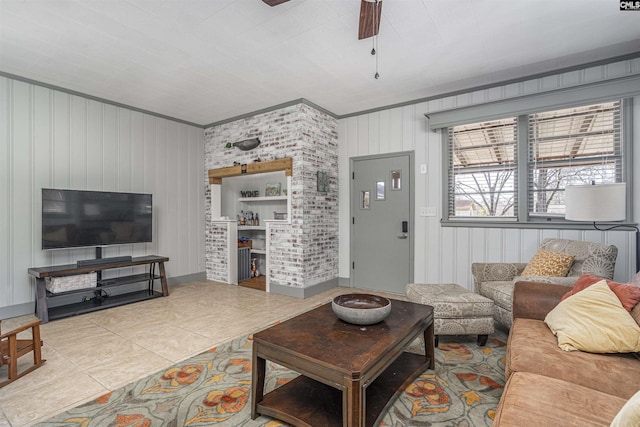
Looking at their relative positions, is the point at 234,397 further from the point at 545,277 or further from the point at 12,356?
the point at 545,277

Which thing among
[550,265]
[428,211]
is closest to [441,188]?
[428,211]

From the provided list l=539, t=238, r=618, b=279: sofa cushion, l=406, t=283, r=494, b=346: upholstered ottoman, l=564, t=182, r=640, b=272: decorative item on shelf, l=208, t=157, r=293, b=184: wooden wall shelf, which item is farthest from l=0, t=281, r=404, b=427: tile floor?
l=564, t=182, r=640, b=272: decorative item on shelf

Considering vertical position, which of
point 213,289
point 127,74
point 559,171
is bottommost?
point 213,289

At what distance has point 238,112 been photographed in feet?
16.1

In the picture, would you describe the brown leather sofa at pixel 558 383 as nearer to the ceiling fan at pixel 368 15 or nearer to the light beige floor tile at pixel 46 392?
the ceiling fan at pixel 368 15

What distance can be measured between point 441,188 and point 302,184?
1.93 metres

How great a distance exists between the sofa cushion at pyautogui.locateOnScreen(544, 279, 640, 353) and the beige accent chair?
2.45 ft

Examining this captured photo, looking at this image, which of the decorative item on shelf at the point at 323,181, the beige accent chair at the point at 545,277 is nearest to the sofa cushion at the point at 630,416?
the beige accent chair at the point at 545,277

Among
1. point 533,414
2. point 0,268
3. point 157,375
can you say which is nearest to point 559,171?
point 533,414

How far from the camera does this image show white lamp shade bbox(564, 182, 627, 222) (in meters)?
2.59

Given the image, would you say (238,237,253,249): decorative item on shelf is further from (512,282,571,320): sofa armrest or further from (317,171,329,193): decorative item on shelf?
(512,282,571,320): sofa armrest

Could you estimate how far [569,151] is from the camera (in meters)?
3.41

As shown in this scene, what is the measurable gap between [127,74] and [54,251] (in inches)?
94.1

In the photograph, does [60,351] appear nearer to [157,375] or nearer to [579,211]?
[157,375]
